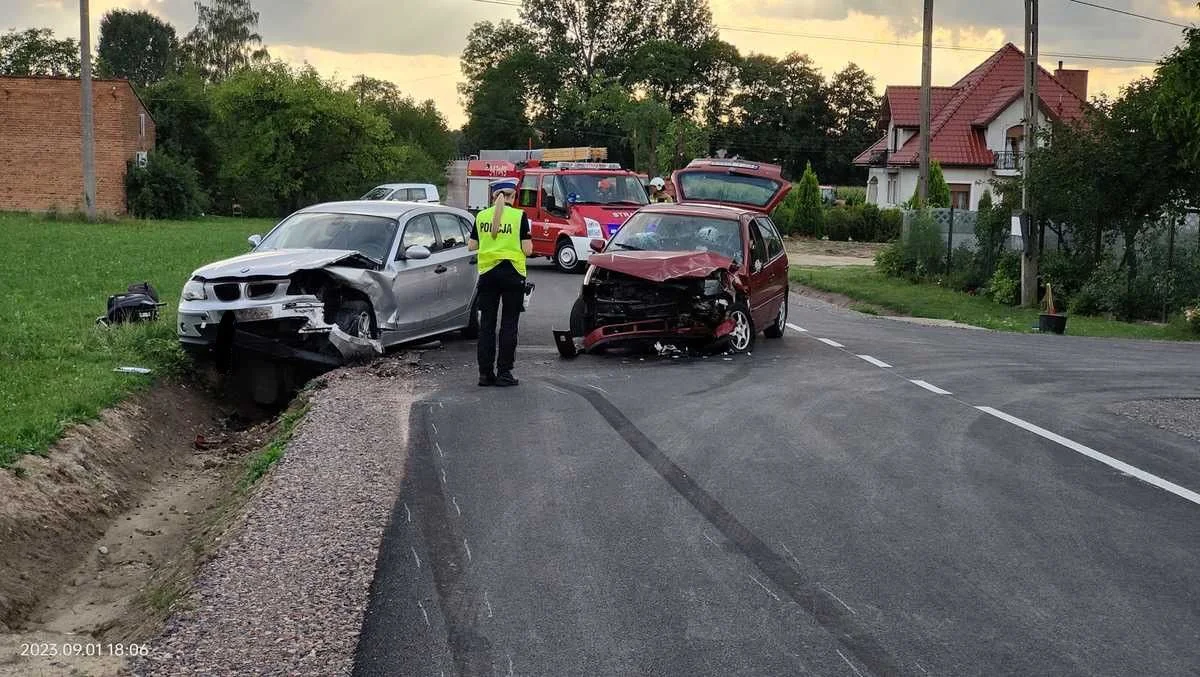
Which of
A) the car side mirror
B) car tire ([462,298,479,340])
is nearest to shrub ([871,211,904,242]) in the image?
car tire ([462,298,479,340])

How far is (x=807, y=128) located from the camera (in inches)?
3821

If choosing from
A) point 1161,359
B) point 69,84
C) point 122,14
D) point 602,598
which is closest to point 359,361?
point 602,598

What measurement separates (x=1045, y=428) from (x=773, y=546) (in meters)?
4.62

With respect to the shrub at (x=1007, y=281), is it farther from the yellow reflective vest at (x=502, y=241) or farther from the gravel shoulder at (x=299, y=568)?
the gravel shoulder at (x=299, y=568)

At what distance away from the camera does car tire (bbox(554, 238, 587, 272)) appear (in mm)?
28750

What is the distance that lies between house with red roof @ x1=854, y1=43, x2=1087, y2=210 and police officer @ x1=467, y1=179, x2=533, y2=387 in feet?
146

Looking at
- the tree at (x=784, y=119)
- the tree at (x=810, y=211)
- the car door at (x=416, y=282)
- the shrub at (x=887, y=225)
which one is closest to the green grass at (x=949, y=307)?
the car door at (x=416, y=282)

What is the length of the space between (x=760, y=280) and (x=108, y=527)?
8908mm

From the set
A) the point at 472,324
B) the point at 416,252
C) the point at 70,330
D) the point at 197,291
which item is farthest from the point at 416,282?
the point at 70,330

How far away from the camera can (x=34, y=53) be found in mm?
89188

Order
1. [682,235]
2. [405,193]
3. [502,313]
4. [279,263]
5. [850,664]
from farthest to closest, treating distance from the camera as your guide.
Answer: [405,193]
[682,235]
[279,263]
[502,313]
[850,664]

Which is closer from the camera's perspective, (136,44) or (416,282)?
(416,282)

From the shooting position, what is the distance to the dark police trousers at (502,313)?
12.1 metres

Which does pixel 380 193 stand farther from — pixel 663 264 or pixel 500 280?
pixel 500 280
